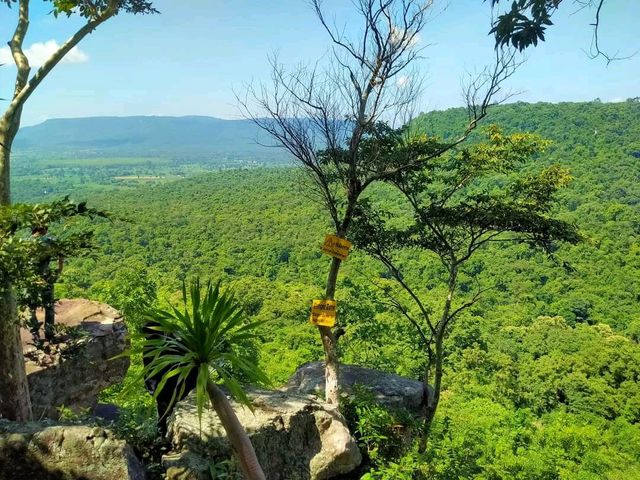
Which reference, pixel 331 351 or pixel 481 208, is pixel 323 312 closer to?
pixel 331 351

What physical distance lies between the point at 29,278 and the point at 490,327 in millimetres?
35644

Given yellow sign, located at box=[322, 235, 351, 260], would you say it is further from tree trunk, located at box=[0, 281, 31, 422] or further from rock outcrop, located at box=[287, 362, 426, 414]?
tree trunk, located at box=[0, 281, 31, 422]

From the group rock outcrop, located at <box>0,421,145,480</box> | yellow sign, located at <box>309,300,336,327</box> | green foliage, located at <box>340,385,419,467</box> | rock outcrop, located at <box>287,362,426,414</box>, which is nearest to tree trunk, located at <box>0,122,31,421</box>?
rock outcrop, located at <box>0,421,145,480</box>

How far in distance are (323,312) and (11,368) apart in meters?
3.02

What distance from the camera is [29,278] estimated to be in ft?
12.2

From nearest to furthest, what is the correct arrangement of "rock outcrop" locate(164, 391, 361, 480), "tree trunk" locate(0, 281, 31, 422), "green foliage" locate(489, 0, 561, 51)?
"green foliage" locate(489, 0, 561, 51)
"rock outcrop" locate(164, 391, 361, 480)
"tree trunk" locate(0, 281, 31, 422)

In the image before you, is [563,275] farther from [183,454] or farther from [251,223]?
[183,454]

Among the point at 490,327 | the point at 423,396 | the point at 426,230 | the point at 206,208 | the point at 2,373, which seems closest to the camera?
the point at 2,373

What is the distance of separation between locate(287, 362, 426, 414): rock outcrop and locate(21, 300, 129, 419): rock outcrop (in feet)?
8.98

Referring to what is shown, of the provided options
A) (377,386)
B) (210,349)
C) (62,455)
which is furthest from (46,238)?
(377,386)

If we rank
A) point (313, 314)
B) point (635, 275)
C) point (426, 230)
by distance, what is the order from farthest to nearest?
point (635, 275)
point (426, 230)
point (313, 314)

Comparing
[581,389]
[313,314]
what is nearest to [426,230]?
[313,314]

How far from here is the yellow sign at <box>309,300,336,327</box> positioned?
4762mm

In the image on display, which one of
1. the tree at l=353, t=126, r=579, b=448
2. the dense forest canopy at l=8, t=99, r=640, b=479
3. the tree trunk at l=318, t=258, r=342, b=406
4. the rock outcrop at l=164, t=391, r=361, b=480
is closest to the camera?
the rock outcrop at l=164, t=391, r=361, b=480
